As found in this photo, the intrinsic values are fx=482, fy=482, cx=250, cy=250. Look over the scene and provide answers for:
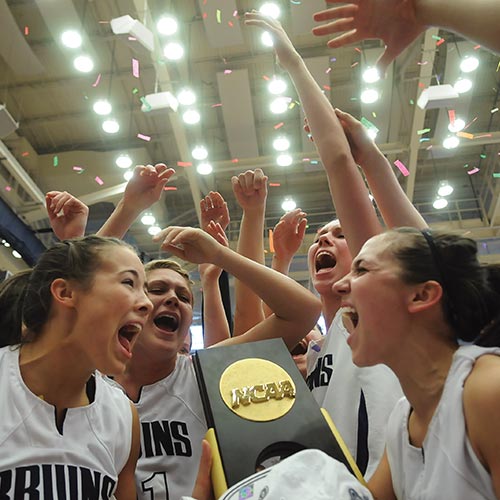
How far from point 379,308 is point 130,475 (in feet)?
2.95

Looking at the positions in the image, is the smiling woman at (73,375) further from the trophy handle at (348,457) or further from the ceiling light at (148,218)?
the ceiling light at (148,218)

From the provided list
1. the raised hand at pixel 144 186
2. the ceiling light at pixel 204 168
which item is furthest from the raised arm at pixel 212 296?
the ceiling light at pixel 204 168

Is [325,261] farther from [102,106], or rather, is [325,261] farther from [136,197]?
[102,106]

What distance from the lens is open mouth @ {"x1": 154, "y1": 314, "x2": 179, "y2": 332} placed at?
2.09 metres

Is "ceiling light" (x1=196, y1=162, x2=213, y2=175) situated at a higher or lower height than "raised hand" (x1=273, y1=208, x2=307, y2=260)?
higher

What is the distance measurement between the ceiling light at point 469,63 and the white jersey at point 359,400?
460 cm

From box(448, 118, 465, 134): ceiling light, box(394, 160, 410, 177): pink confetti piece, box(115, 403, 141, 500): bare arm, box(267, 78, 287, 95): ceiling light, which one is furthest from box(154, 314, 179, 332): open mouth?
box(448, 118, 465, 134): ceiling light

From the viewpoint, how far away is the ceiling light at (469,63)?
521cm

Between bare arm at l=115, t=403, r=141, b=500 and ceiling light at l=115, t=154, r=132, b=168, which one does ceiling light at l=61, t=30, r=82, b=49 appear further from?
bare arm at l=115, t=403, r=141, b=500

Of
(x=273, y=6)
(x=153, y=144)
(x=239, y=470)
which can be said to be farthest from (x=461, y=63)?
(x=239, y=470)

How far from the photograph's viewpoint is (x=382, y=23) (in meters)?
1.41

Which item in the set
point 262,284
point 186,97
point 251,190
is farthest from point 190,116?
point 262,284

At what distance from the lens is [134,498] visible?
145cm

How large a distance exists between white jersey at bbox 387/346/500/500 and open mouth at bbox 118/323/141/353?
2.73 feet
